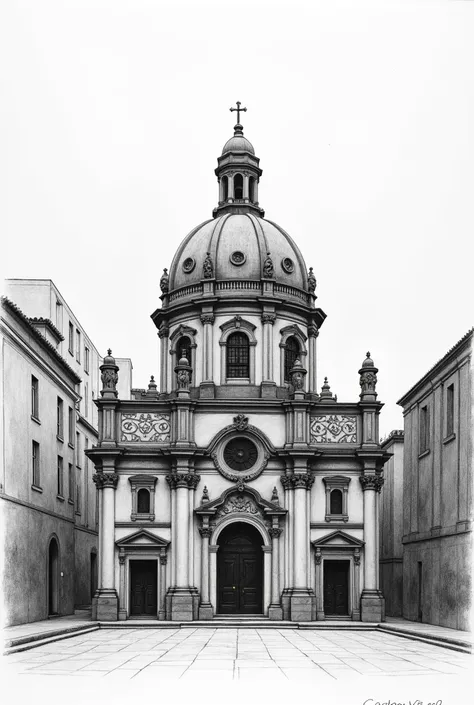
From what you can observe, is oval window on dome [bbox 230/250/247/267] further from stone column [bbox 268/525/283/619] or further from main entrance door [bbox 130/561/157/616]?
main entrance door [bbox 130/561/157/616]

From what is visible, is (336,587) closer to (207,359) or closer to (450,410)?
(450,410)

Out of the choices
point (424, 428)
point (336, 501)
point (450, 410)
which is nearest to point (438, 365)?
point (450, 410)

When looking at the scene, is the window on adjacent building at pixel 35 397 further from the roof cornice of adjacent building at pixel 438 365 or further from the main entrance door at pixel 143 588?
the roof cornice of adjacent building at pixel 438 365

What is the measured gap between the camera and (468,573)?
37.7m

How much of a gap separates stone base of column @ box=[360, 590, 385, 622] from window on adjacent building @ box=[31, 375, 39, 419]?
17038 millimetres

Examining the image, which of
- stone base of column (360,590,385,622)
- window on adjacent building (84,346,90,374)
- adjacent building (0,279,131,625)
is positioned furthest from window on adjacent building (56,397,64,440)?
window on adjacent building (84,346,90,374)

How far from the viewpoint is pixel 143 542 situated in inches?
1827

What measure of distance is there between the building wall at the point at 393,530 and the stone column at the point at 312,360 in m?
6.84

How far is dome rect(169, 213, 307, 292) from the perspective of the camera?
2060 inches

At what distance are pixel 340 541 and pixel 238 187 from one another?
2069 cm

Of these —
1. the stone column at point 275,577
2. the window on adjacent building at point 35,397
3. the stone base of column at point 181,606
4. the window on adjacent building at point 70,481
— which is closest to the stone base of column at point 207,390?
the stone column at point 275,577

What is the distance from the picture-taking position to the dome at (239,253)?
52312 mm

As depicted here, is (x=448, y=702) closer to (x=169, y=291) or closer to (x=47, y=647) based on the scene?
(x=47, y=647)

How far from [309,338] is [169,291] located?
7.97 m
